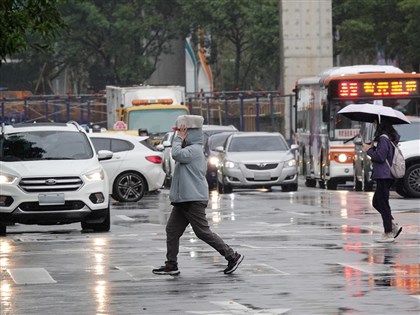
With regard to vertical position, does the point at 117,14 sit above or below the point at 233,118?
above

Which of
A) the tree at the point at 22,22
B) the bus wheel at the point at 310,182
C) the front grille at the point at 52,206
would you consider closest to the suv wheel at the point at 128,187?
the bus wheel at the point at 310,182

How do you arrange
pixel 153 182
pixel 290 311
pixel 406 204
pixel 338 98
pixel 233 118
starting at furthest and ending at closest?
pixel 233 118
pixel 338 98
pixel 153 182
pixel 406 204
pixel 290 311

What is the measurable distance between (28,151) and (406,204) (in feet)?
28.6

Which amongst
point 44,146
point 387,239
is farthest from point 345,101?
point 387,239

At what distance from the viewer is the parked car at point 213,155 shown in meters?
40.3

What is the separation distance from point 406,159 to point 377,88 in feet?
17.9

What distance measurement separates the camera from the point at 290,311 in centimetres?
1243

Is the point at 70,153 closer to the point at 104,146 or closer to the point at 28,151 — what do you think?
the point at 28,151

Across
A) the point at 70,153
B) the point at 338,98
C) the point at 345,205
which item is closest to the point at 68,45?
the point at 338,98

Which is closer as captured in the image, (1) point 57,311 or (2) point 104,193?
(1) point 57,311

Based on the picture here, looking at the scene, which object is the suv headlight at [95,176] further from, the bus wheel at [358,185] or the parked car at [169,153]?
the parked car at [169,153]

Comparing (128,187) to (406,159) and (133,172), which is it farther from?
(406,159)

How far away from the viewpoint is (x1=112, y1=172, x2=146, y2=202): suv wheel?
32.8m

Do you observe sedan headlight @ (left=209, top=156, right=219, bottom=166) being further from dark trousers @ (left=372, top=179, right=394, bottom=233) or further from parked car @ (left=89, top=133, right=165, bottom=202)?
dark trousers @ (left=372, top=179, right=394, bottom=233)
